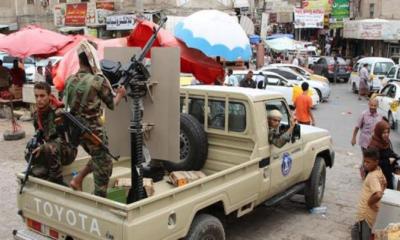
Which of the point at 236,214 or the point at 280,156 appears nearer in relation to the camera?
the point at 236,214

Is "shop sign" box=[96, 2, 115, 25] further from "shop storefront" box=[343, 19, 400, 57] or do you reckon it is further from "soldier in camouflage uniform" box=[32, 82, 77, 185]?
"soldier in camouflage uniform" box=[32, 82, 77, 185]

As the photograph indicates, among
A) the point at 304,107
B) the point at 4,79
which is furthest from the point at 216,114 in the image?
the point at 4,79

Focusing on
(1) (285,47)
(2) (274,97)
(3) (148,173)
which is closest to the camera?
(3) (148,173)

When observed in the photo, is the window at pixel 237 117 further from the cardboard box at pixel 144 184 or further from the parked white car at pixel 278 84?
the parked white car at pixel 278 84

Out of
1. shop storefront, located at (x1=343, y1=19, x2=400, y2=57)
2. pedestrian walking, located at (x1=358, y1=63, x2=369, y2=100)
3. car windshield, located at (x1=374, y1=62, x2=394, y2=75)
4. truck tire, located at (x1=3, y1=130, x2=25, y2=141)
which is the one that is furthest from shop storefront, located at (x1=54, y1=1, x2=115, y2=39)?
truck tire, located at (x1=3, y1=130, x2=25, y2=141)

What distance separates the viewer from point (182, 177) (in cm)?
548

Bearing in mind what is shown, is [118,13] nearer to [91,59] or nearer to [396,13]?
[396,13]

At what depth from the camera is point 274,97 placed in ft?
20.4

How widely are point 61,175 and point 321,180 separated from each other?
3887 mm

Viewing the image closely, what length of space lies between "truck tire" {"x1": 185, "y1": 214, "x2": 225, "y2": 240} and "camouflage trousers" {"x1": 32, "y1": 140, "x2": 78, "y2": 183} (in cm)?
155

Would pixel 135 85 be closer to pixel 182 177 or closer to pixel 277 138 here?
pixel 182 177

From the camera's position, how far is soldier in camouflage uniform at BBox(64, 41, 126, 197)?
14.5 feet

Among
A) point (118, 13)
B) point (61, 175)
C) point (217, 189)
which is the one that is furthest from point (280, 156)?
point (118, 13)

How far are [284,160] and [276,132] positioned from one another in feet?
1.52
